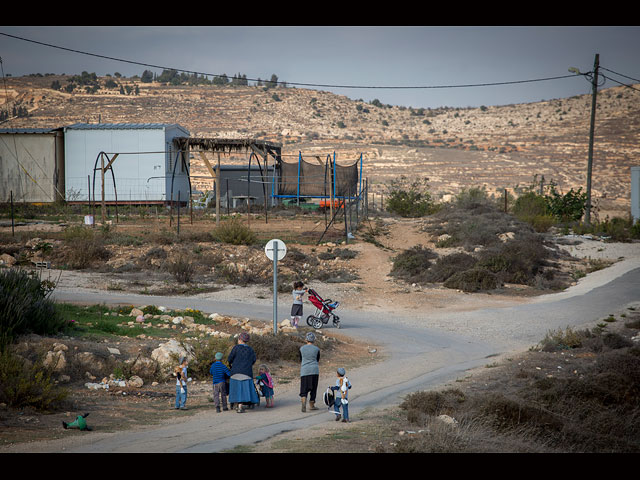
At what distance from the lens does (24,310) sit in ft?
42.2

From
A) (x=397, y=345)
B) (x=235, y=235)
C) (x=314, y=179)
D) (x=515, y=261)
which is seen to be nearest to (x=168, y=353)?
(x=397, y=345)

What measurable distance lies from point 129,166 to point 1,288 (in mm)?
28465

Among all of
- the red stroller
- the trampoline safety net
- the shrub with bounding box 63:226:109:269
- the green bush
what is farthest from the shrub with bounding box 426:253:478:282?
the green bush

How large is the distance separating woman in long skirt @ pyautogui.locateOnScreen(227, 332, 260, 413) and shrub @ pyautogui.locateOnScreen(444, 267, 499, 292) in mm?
14269

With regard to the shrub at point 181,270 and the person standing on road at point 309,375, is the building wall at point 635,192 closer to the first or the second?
the shrub at point 181,270

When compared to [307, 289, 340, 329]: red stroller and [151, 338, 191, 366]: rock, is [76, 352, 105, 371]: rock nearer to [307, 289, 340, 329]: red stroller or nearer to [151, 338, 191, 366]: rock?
[151, 338, 191, 366]: rock

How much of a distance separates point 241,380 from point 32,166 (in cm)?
3522

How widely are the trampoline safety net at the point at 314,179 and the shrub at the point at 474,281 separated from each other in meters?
14.1

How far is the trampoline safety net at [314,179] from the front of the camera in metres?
37.4

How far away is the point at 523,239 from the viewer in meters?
28.8

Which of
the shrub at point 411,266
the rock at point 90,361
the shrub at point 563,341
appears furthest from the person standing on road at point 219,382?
the shrub at point 411,266
